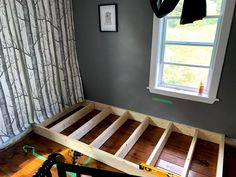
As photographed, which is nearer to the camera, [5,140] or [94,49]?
[5,140]

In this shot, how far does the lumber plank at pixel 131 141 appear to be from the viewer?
192 centimetres

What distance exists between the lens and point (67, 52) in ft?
8.98

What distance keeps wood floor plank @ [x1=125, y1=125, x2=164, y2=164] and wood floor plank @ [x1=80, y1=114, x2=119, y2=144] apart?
21.6 inches

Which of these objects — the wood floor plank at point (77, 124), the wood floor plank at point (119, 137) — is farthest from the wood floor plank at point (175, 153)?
the wood floor plank at point (77, 124)

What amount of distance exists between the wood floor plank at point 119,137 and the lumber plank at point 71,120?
0.68m

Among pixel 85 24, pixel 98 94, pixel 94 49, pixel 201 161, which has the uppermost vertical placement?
pixel 85 24

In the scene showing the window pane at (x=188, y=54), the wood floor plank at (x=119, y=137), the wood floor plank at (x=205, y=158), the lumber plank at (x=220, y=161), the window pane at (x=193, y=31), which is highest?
the window pane at (x=193, y=31)

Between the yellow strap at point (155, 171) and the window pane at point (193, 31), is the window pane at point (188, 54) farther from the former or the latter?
the yellow strap at point (155, 171)

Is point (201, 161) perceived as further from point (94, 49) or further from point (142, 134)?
point (94, 49)

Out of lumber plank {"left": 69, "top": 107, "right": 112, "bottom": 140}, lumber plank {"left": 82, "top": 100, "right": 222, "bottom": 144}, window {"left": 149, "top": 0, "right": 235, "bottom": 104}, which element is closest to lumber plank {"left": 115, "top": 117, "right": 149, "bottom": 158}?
lumber plank {"left": 82, "top": 100, "right": 222, "bottom": 144}

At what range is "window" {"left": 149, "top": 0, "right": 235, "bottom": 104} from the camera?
1.89 m

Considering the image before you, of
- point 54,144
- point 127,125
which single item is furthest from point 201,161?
point 54,144

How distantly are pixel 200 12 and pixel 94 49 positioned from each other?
62.5 inches

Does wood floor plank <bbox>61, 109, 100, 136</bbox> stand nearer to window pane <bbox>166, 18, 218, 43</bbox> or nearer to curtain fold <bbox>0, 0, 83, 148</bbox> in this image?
curtain fold <bbox>0, 0, 83, 148</bbox>
